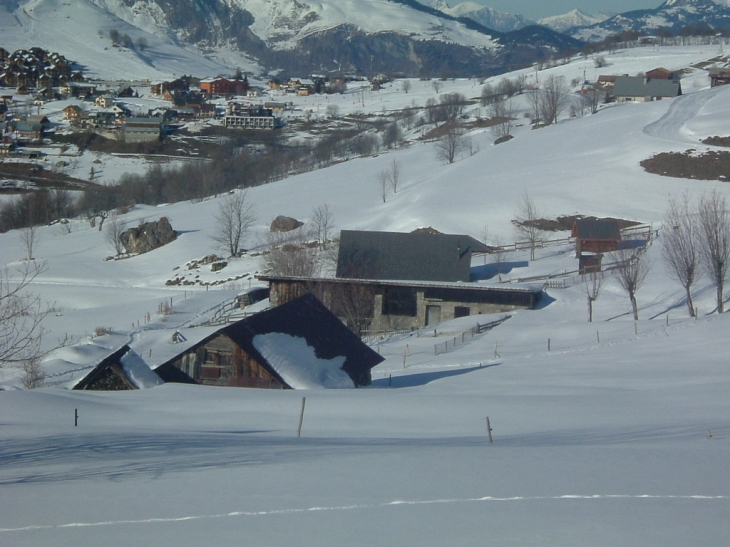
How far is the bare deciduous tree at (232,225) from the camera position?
170ft

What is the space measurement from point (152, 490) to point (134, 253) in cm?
4800

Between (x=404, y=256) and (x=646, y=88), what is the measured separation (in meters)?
63.5

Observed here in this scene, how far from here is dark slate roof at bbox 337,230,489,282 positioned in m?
38.0

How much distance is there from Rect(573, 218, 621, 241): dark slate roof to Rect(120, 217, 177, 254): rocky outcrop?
26688mm

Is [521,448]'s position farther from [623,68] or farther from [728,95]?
[623,68]

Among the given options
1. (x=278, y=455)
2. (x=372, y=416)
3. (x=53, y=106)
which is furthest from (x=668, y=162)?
(x=53, y=106)

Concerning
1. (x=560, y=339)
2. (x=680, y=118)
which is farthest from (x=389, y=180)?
(x=560, y=339)

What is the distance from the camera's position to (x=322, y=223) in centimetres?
5288

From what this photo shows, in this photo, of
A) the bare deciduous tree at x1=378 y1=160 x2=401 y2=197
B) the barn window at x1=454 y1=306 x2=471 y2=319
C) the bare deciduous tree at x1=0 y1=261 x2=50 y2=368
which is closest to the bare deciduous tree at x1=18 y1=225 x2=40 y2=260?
the bare deciduous tree at x1=0 y1=261 x2=50 y2=368

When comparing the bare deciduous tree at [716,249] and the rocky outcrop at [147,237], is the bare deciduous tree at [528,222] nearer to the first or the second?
the bare deciduous tree at [716,249]

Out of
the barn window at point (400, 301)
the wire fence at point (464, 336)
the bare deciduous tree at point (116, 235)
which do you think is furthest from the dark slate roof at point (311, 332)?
the bare deciduous tree at point (116, 235)

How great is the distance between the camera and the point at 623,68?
123500mm

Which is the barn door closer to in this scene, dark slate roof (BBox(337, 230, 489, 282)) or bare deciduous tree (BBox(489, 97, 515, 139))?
dark slate roof (BBox(337, 230, 489, 282))

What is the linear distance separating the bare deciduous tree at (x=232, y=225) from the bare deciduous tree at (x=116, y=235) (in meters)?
Answer: 6.25
